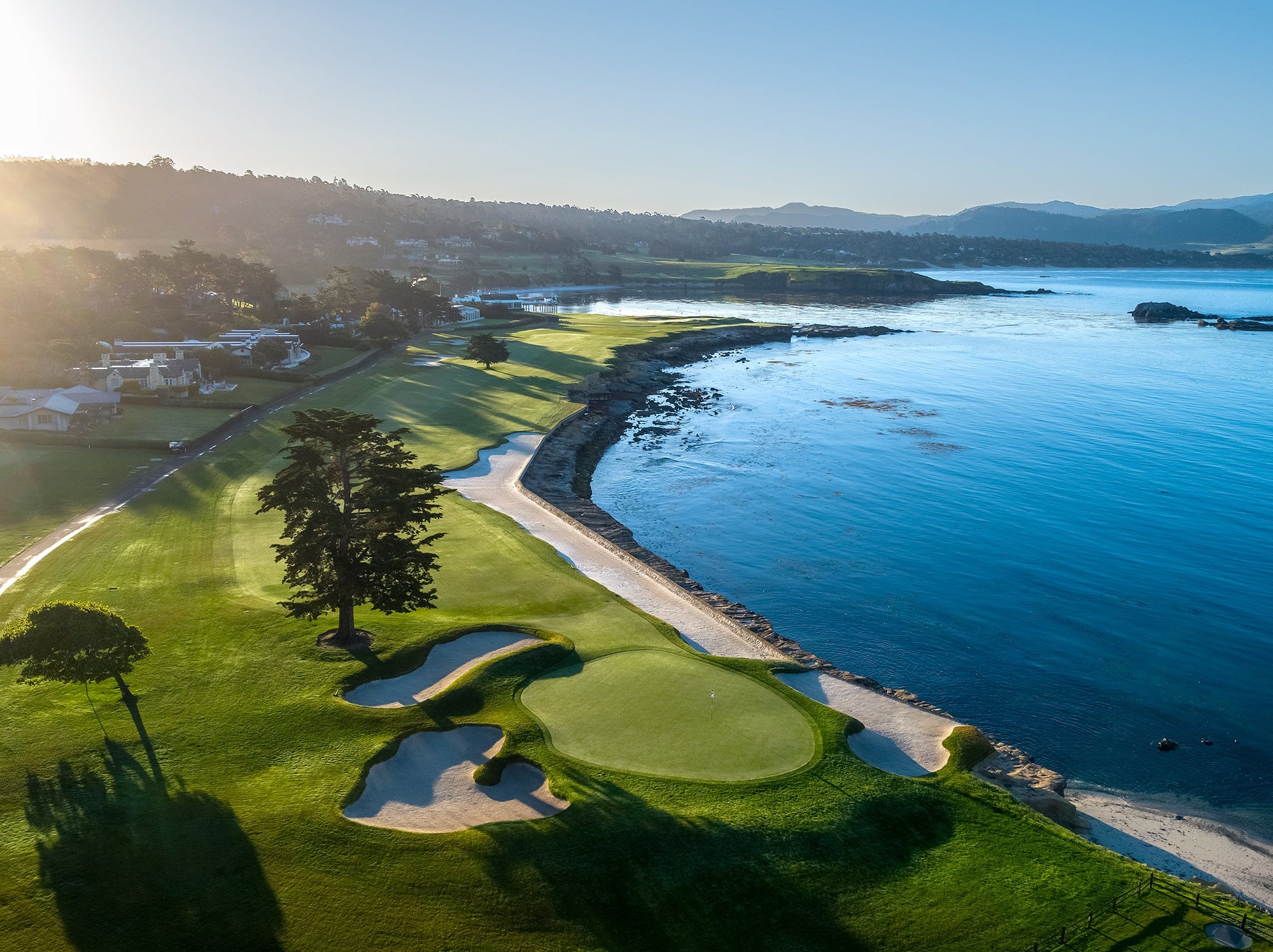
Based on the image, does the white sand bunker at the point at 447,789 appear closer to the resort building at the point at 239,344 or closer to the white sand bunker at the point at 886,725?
the white sand bunker at the point at 886,725

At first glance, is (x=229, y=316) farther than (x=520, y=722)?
Yes

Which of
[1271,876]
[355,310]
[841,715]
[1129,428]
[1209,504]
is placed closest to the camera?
[1271,876]

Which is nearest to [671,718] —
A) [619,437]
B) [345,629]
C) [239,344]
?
[345,629]

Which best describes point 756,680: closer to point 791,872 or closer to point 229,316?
point 791,872

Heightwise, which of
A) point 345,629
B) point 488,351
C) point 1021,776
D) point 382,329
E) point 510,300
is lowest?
point 1021,776

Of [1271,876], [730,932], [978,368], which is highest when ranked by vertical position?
[978,368]

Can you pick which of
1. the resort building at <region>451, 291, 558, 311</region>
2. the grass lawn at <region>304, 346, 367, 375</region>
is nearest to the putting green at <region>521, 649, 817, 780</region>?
the grass lawn at <region>304, 346, 367, 375</region>

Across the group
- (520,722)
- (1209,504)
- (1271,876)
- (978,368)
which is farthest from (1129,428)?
(520,722)

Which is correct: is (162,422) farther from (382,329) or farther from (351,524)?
(351,524)
